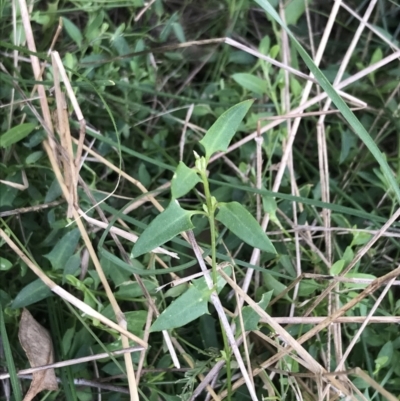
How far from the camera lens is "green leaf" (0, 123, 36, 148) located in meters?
0.71

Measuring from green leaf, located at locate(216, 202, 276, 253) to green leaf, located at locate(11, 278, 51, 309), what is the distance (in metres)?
0.30

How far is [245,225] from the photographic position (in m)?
0.53

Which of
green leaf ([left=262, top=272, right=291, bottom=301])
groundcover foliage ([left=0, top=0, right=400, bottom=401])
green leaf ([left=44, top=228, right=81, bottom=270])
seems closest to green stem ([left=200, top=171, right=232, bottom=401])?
groundcover foliage ([left=0, top=0, right=400, bottom=401])

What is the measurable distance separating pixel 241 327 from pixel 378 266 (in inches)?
11.7

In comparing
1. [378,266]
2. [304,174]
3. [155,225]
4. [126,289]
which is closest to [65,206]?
[126,289]

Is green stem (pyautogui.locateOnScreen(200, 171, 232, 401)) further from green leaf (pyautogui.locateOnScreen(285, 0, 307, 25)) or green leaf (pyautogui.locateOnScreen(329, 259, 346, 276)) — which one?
green leaf (pyautogui.locateOnScreen(285, 0, 307, 25))

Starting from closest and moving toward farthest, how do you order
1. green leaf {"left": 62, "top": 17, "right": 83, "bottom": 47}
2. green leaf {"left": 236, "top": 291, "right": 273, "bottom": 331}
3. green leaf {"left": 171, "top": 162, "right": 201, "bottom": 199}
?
green leaf {"left": 171, "top": 162, "right": 201, "bottom": 199}
green leaf {"left": 236, "top": 291, "right": 273, "bottom": 331}
green leaf {"left": 62, "top": 17, "right": 83, "bottom": 47}

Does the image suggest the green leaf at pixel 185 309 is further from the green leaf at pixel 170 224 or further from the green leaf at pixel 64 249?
the green leaf at pixel 64 249

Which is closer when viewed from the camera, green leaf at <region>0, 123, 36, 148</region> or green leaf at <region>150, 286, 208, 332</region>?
green leaf at <region>150, 286, 208, 332</region>

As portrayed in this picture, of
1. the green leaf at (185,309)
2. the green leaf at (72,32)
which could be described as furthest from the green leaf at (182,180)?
the green leaf at (72,32)

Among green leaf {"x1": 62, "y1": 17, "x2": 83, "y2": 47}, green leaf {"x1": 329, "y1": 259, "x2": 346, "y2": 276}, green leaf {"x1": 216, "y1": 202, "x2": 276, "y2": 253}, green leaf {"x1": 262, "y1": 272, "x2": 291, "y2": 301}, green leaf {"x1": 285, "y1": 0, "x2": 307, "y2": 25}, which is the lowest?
green leaf {"x1": 262, "y1": 272, "x2": 291, "y2": 301}

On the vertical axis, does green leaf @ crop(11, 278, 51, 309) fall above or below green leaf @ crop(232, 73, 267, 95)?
below

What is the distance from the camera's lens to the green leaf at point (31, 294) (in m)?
0.67

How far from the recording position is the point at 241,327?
2.04 ft
